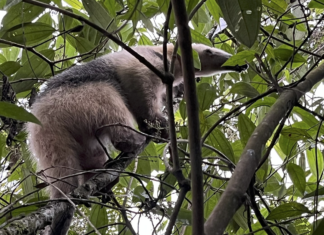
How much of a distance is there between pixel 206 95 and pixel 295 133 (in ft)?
2.10

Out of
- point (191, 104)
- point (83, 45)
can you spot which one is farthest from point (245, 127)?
point (83, 45)

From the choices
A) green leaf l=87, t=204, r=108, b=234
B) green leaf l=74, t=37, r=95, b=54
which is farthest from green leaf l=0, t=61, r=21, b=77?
Answer: green leaf l=87, t=204, r=108, b=234

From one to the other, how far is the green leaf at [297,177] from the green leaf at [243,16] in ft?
3.10

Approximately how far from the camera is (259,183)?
2.47m

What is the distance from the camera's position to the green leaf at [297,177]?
2.26 m

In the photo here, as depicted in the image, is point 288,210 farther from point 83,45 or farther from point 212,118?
point 83,45

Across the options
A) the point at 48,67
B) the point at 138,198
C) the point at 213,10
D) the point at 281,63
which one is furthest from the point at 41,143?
the point at 281,63

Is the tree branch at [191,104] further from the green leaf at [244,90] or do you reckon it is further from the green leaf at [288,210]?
the green leaf at [244,90]

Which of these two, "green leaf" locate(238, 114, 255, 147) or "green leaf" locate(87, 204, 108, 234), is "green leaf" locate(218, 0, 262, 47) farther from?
Answer: "green leaf" locate(87, 204, 108, 234)

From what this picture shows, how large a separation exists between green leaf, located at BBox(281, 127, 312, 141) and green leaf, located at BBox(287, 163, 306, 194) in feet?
0.54

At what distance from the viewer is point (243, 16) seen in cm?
157

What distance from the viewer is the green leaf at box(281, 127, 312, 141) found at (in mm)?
2207

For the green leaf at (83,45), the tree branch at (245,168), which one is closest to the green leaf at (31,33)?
the green leaf at (83,45)

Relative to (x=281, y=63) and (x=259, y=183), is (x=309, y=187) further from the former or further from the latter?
(x=281, y=63)
